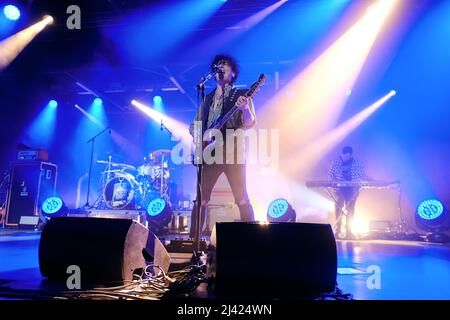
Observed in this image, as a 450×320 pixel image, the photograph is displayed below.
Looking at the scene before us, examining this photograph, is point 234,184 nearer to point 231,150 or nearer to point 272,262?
point 231,150

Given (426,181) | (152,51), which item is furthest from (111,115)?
(426,181)

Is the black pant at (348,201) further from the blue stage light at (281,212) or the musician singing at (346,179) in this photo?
the blue stage light at (281,212)

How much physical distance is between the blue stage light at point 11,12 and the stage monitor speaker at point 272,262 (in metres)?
6.86

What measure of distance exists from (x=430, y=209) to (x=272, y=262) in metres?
6.44

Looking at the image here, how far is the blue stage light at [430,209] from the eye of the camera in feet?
22.1

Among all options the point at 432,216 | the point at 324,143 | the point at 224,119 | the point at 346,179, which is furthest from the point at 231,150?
the point at 324,143

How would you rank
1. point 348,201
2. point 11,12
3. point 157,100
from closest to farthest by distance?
1. point 11,12
2. point 348,201
3. point 157,100

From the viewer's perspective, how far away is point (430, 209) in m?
6.86

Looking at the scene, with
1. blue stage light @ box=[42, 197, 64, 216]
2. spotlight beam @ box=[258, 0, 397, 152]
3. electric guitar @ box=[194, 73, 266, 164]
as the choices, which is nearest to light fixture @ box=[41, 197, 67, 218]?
blue stage light @ box=[42, 197, 64, 216]

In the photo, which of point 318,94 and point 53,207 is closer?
point 53,207

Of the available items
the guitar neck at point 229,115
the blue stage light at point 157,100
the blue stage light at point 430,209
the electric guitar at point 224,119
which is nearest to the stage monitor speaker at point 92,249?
the electric guitar at point 224,119

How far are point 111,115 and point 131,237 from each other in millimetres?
11351

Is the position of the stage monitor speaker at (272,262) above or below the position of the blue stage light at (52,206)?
below

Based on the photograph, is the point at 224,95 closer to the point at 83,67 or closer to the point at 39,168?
the point at 83,67
